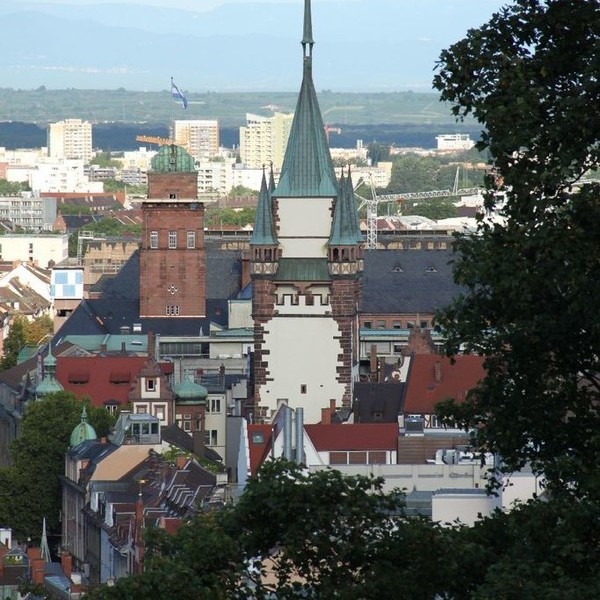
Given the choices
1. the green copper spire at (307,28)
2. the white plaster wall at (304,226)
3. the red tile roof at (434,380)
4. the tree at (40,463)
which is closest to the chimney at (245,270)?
the tree at (40,463)

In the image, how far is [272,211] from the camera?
9688 cm

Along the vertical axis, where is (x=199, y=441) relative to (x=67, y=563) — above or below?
below

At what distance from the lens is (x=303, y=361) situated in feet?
319

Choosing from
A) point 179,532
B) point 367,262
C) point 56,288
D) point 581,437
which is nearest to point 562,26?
point 581,437

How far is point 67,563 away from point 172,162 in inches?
2205

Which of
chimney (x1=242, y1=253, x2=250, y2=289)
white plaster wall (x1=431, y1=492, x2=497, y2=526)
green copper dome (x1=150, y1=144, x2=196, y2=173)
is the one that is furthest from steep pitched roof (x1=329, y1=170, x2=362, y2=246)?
chimney (x1=242, y1=253, x2=250, y2=289)

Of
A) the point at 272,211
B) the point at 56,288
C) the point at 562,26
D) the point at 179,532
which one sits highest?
the point at 562,26

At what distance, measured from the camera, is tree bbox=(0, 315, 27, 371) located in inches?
5773

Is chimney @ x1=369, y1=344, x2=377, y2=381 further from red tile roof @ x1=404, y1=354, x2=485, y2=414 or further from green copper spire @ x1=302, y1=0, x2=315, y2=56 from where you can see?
green copper spire @ x1=302, y1=0, x2=315, y2=56

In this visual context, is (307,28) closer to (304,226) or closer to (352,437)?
(304,226)

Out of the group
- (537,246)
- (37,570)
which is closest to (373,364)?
(37,570)

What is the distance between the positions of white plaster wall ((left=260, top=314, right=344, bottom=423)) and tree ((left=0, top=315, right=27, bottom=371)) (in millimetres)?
47211

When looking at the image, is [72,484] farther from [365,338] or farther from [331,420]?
[365,338]

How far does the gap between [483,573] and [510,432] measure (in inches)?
64.5
